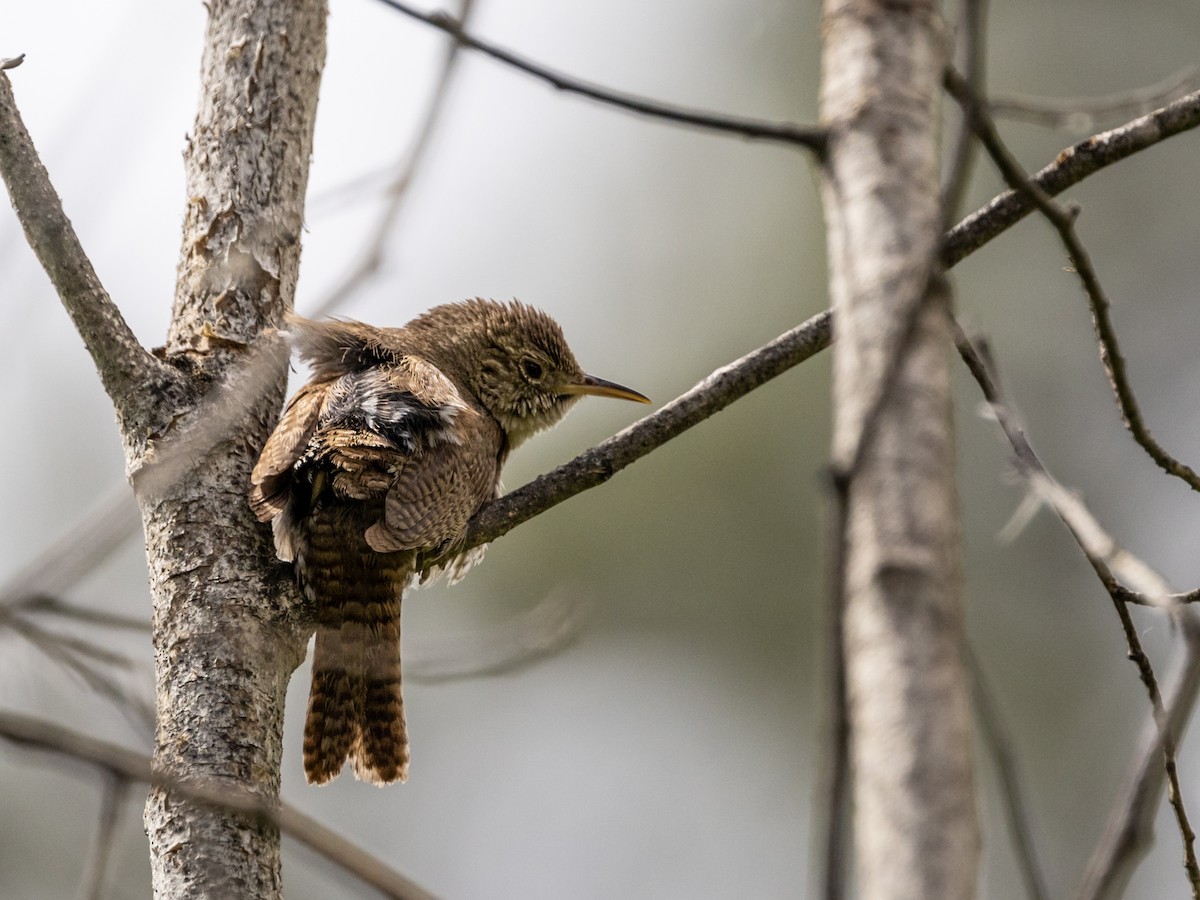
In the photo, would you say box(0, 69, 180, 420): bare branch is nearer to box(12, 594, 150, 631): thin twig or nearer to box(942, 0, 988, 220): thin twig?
box(12, 594, 150, 631): thin twig

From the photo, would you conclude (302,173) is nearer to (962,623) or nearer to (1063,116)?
(1063,116)

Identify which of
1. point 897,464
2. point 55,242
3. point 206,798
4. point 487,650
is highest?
point 55,242

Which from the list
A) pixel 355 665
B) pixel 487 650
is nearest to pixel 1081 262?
pixel 487 650

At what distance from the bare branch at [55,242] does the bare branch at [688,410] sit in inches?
39.7

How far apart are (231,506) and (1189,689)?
7.81 ft

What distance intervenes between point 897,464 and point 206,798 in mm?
702

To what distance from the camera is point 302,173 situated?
3.44m

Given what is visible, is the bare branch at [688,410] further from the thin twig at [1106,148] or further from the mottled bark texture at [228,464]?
the mottled bark texture at [228,464]

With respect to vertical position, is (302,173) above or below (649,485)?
below

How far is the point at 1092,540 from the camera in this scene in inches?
64.9

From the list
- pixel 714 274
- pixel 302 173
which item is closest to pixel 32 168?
pixel 302 173

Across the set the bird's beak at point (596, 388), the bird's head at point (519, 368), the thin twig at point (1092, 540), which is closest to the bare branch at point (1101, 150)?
the thin twig at point (1092, 540)

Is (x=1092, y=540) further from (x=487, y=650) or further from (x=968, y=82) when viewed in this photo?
(x=487, y=650)

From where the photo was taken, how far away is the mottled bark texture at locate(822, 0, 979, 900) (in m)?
1.10
